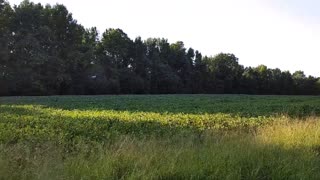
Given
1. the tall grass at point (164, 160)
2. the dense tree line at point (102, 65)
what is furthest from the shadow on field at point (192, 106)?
the dense tree line at point (102, 65)

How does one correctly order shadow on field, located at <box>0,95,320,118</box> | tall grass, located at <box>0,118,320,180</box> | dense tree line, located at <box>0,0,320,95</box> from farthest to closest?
1. dense tree line, located at <box>0,0,320,95</box>
2. shadow on field, located at <box>0,95,320,118</box>
3. tall grass, located at <box>0,118,320,180</box>

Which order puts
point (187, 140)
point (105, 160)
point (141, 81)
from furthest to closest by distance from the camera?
point (141, 81), point (187, 140), point (105, 160)

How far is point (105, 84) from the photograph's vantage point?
73750 millimetres

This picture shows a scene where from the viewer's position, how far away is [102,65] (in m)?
80.8

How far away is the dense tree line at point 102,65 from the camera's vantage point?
64625mm

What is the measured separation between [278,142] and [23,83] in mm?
56116

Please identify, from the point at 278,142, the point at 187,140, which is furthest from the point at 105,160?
the point at 278,142

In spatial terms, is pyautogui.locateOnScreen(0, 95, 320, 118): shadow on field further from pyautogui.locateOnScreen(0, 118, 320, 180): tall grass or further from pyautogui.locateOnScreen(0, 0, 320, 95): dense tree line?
pyautogui.locateOnScreen(0, 0, 320, 95): dense tree line

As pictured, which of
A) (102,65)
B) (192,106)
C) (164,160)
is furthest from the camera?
(102,65)

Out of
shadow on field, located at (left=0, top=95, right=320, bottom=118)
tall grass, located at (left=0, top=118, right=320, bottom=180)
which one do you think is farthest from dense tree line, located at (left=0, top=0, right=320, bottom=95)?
tall grass, located at (left=0, top=118, right=320, bottom=180)

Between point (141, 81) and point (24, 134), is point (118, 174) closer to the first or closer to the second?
point (24, 134)

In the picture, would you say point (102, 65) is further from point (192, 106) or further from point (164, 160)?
point (164, 160)

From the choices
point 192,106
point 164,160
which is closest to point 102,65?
point 192,106

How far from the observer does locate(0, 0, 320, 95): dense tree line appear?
212 feet
